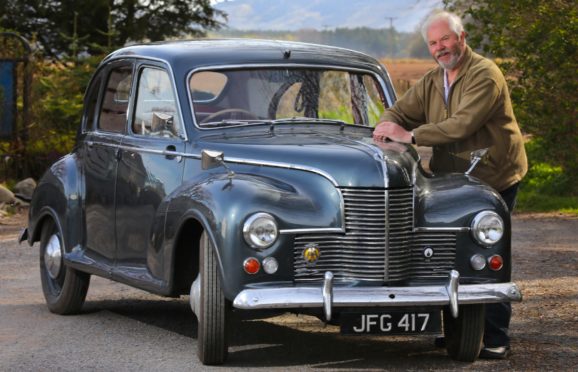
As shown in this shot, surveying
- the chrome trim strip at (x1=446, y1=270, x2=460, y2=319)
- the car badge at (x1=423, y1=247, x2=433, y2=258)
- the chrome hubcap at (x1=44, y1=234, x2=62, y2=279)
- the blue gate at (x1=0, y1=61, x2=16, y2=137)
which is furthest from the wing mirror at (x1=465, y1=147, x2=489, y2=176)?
the blue gate at (x1=0, y1=61, x2=16, y2=137)

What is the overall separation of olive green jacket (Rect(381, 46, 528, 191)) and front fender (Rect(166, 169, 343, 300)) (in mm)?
940

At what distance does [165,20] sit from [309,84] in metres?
23.0

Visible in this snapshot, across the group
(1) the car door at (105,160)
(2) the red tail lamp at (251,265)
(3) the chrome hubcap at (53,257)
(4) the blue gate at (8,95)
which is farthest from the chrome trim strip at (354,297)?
(4) the blue gate at (8,95)

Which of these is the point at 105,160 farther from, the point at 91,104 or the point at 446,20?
the point at 446,20

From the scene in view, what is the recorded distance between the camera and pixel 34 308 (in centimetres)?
1003

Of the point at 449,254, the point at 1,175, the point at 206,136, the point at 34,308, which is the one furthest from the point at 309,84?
the point at 1,175

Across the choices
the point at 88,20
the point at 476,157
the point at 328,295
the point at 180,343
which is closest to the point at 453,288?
the point at 328,295

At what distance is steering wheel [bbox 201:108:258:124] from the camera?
27.9 ft

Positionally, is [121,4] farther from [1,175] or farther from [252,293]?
[252,293]

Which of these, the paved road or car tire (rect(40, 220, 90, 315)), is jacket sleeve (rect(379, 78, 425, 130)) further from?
car tire (rect(40, 220, 90, 315))

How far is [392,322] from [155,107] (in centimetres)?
247

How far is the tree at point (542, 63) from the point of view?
16844 mm

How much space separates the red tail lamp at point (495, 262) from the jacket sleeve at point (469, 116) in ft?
2.56

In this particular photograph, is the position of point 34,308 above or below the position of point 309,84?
below
